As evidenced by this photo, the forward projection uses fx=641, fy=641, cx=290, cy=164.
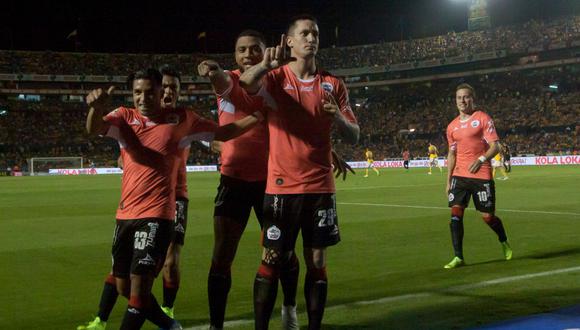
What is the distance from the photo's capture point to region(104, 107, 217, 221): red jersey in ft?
15.2

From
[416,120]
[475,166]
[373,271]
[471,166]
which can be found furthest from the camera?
[416,120]

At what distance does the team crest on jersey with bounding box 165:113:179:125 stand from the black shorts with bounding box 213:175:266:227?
0.77 meters

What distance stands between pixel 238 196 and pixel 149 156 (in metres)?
0.92

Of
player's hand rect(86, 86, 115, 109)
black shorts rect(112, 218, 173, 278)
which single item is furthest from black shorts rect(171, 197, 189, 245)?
player's hand rect(86, 86, 115, 109)

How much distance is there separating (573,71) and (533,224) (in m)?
56.0

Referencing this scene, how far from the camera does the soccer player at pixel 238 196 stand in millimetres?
5219

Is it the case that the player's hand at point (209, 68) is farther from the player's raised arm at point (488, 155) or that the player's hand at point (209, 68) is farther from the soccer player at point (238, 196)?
the player's raised arm at point (488, 155)

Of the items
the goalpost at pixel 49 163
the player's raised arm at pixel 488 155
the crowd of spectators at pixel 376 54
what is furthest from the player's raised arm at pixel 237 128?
the crowd of spectators at pixel 376 54

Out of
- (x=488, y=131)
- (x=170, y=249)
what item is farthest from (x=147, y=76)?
(x=488, y=131)

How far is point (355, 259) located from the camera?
9203mm

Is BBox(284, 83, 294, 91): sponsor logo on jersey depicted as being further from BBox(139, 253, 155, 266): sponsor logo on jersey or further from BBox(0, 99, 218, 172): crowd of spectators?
BBox(0, 99, 218, 172): crowd of spectators

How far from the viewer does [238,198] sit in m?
5.34

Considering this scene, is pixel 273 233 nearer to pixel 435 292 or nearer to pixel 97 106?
pixel 97 106

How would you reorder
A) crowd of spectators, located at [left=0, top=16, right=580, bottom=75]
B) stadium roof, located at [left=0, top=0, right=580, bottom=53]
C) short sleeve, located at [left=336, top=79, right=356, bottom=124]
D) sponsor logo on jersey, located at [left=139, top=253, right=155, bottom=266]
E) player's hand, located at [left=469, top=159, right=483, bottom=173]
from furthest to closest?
stadium roof, located at [left=0, top=0, right=580, bottom=53], crowd of spectators, located at [left=0, top=16, right=580, bottom=75], player's hand, located at [left=469, top=159, right=483, bottom=173], short sleeve, located at [left=336, top=79, right=356, bottom=124], sponsor logo on jersey, located at [left=139, top=253, right=155, bottom=266]
